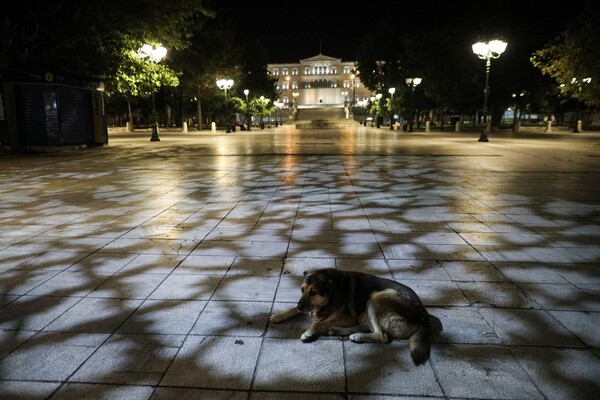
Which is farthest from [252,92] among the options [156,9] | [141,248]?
[141,248]

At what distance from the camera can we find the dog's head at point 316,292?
10.0 ft

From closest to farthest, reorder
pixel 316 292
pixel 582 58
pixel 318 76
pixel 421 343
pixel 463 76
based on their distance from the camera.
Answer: pixel 421 343 → pixel 316 292 → pixel 582 58 → pixel 463 76 → pixel 318 76

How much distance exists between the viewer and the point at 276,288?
4184 mm

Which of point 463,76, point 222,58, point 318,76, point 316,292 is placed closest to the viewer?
point 316,292

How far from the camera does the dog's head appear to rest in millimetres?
3062

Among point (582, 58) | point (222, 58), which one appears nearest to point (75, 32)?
point (582, 58)

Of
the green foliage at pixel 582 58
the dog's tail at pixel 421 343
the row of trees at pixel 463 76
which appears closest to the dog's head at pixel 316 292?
the dog's tail at pixel 421 343

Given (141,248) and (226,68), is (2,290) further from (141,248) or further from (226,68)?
(226,68)

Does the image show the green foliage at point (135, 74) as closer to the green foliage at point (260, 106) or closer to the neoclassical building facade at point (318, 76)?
the green foliage at point (260, 106)

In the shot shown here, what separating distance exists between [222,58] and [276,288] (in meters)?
43.6

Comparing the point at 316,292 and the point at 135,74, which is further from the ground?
the point at 135,74

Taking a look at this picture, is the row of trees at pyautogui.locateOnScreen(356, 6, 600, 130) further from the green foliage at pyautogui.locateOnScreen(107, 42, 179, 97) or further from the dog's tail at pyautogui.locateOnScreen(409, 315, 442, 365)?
the dog's tail at pyautogui.locateOnScreen(409, 315, 442, 365)

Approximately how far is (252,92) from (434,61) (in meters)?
26.4

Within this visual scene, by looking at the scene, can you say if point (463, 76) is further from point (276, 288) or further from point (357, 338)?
point (357, 338)
